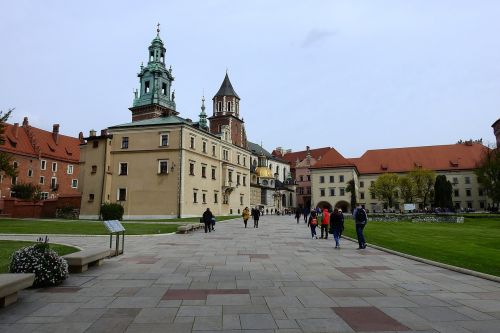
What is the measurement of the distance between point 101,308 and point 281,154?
116 m

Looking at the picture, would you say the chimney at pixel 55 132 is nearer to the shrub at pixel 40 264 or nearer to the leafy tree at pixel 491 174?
the shrub at pixel 40 264

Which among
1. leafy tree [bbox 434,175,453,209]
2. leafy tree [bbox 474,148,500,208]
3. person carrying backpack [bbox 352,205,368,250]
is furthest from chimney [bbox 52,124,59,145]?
leafy tree [bbox 474,148,500,208]

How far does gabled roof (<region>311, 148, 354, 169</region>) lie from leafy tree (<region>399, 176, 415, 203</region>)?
11344mm

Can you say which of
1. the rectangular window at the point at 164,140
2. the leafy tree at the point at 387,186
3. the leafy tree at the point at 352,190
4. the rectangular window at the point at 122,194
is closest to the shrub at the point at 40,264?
the rectangular window at the point at 164,140

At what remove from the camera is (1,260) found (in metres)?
11.1

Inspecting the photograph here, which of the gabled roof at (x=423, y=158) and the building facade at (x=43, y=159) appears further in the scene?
the gabled roof at (x=423, y=158)

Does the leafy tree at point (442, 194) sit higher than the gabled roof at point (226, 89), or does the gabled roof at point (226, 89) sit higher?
the gabled roof at point (226, 89)

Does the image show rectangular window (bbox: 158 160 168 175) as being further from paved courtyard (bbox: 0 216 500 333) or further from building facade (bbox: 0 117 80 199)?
paved courtyard (bbox: 0 216 500 333)

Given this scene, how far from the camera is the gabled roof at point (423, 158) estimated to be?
81.8m

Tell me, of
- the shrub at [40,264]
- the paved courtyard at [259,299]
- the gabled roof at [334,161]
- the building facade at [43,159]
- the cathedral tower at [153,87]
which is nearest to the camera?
the paved courtyard at [259,299]

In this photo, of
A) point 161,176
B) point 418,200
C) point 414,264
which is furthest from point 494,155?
point 414,264

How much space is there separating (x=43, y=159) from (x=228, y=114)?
35167 mm

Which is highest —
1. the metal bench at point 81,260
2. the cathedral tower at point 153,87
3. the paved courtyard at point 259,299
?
the cathedral tower at point 153,87

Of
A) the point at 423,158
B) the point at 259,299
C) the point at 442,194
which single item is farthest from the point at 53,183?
the point at 423,158
